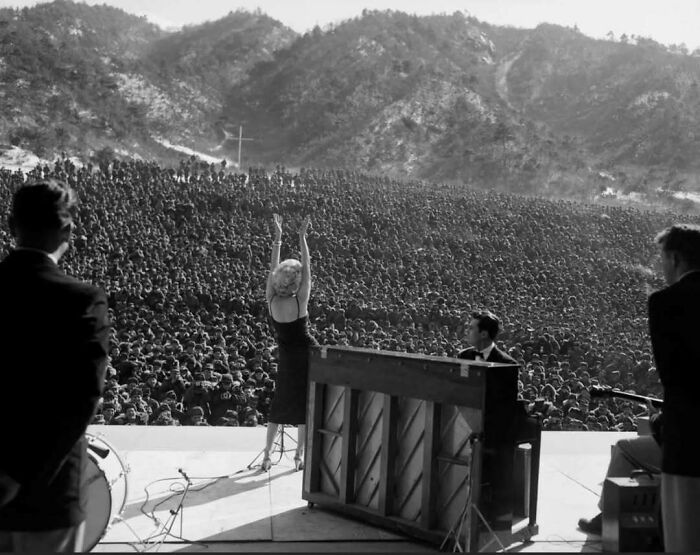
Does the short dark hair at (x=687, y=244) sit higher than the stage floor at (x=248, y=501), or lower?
higher

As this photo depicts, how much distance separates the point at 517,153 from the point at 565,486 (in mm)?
67079

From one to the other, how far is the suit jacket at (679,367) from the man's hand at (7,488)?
2343 millimetres

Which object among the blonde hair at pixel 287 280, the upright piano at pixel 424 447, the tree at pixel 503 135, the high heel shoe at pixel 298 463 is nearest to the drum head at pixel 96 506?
the upright piano at pixel 424 447

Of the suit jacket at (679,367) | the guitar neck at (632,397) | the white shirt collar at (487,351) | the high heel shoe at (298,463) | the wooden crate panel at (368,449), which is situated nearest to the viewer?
the suit jacket at (679,367)

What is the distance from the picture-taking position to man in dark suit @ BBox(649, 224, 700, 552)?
3.20 meters

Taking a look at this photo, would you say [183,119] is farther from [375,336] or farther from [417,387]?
[417,387]

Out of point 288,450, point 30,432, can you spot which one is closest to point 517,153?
point 288,450

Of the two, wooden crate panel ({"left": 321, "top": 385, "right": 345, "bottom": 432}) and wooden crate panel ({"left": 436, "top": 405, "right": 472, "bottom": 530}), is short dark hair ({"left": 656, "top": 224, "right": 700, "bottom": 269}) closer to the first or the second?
wooden crate panel ({"left": 436, "top": 405, "right": 472, "bottom": 530})

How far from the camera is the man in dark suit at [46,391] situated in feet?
8.10

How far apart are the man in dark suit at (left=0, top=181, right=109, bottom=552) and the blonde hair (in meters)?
3.45

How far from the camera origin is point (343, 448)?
5277 millimetres

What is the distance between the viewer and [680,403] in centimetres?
322

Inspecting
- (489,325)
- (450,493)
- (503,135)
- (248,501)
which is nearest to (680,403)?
(450,493)

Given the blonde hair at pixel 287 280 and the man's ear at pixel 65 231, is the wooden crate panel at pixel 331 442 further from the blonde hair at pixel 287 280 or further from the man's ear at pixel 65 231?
the man's ear at pixel 65 231
